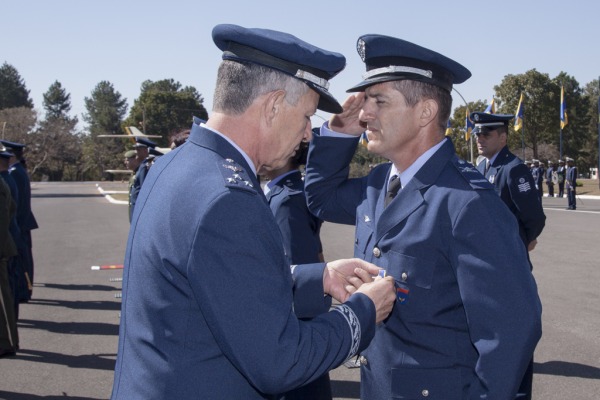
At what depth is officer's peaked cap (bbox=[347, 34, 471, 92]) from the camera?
2555 millimetres

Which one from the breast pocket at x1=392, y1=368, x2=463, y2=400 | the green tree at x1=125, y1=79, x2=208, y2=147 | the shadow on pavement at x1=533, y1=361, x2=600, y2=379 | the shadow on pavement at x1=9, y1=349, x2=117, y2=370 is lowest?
the shadow on pavement at x1=9, y1=349, x2=117, y2=370

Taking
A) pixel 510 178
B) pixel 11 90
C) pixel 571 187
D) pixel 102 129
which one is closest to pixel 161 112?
pixel 102 129

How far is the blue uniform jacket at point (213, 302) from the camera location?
1724mm

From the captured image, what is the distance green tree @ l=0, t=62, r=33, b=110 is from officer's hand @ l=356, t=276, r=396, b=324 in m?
130

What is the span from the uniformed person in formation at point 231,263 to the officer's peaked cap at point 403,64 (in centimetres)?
51

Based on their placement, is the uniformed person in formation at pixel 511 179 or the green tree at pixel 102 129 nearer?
the uniformed person in formation at pixel 511 179

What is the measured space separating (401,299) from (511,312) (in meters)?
0.38

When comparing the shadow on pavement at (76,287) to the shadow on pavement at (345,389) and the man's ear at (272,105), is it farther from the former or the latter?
the man's ear at (272,105)

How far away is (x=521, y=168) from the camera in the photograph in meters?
6.32

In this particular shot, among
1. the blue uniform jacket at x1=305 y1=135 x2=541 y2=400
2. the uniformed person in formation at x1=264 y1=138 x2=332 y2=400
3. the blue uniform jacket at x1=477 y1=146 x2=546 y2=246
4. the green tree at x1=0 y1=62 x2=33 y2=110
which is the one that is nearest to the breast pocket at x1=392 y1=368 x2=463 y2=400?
the blue uniform jacket at x1=305 y1=135 x2=541 y2=400

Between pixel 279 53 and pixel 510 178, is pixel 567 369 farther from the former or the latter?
pixel 279 53

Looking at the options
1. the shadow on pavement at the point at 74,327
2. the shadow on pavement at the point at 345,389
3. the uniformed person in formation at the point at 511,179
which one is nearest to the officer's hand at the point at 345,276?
the shadow on pavement at the point at 345,389

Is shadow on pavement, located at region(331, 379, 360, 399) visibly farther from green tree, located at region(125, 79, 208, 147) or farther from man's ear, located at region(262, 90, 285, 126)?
green tree, located at region(125, 79, 208, 147)

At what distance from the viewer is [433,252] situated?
2.37 metres
